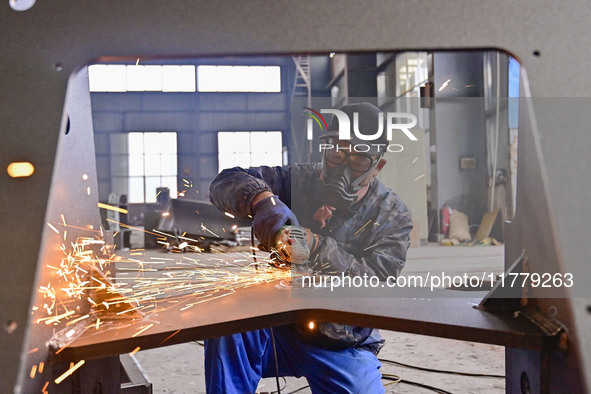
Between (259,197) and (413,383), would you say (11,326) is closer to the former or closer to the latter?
(259,197)

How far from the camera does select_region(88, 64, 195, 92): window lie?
11.1 m

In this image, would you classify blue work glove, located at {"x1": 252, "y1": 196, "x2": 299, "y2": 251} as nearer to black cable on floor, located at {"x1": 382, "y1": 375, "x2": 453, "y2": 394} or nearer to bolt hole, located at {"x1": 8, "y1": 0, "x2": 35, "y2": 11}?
bolt hole, located at {"x1": 8, "y1": 0, "x2": 35, "y2": 11}

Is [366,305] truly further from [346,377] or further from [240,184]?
[240,184]

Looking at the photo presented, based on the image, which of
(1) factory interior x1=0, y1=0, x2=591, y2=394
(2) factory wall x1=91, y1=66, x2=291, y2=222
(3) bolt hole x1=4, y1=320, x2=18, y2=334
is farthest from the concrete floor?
(2) factory wall x1=91, y1=66, x2=291, y2=222

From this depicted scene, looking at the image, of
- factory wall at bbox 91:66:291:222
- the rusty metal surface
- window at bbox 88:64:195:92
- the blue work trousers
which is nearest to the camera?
the rusty metal surface

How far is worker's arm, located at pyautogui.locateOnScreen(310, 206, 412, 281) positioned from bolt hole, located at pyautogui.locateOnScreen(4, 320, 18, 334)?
633mm

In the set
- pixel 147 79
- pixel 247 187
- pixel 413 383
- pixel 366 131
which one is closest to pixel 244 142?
pixel 147 79

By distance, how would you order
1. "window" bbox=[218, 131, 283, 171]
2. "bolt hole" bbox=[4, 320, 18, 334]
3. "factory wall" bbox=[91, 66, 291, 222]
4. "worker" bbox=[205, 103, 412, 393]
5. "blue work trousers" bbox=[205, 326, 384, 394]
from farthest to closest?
"factory wall" bbox=[91, 66, 291, 222], "window" bbox=[218, 131, 283, 171], "blue work trousers" bbox=[205, 326, 384, 394], "worker" bbox=[205, 103, 412, 393], "bolt hole" bbox=[4, 320, 18, 334]

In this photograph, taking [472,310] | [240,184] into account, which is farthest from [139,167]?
[472,310]

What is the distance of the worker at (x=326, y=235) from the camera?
102 centimetres

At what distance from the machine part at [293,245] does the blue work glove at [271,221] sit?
19mm

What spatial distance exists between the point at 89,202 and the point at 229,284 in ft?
1.30

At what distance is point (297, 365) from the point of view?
146 cm

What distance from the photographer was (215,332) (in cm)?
84
